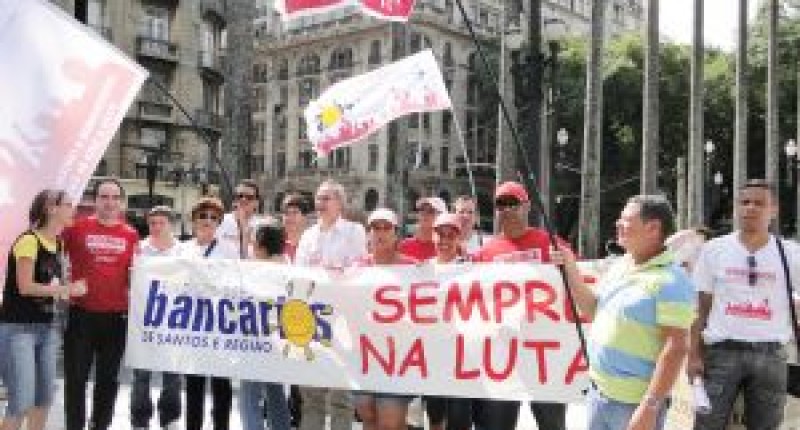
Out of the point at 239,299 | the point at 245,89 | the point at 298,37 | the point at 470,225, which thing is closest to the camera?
the point at 239,299

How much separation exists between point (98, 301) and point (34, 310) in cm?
84

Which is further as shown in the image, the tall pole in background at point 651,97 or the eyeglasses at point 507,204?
the tall pole in background at point 651,97

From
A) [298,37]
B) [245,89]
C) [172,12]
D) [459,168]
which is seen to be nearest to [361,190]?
[459,168]

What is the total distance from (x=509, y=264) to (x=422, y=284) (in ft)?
1.97

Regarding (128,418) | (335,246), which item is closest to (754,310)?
(335,246)

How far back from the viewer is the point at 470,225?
29.0 feet

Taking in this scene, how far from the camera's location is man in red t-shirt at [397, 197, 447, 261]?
7.80 metres

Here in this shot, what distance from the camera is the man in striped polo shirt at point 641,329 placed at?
4676 millimetres

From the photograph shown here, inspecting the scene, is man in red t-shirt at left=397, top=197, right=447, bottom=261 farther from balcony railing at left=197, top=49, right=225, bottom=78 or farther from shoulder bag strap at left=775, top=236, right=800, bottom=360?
balcony railing at left=197, top=49, right=225, bottom=78

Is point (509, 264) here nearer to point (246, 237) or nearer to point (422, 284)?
point (422, 284)

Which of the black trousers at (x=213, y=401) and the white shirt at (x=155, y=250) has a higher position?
the white shirt at (x=155, y=250)

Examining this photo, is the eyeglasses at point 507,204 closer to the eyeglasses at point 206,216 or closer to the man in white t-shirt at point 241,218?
the eyeglasses at point 206,216

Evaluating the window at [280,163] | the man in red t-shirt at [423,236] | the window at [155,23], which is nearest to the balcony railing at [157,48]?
the window at [155,23]

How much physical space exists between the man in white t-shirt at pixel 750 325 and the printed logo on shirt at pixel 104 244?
155 inches
